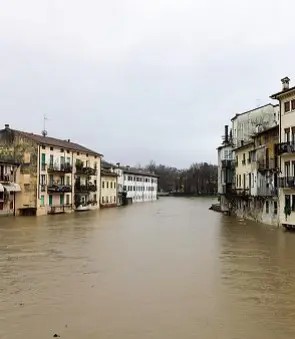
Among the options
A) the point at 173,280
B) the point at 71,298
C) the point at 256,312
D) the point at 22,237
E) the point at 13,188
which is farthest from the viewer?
the point at 13,188

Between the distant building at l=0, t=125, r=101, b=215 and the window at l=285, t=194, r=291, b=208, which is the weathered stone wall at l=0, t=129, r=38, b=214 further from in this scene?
the window at l=285, t=194, r=291, b=208

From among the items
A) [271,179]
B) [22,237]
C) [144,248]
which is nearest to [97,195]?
[271,179]

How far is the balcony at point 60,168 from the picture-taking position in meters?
56.8

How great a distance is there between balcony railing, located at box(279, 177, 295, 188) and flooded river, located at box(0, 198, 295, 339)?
7.44 metres

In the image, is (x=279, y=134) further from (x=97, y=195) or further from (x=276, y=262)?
(x=97, y=195)

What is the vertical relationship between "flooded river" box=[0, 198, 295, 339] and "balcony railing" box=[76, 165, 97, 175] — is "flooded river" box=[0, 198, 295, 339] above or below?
below

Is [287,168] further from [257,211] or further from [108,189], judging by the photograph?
[108,189]

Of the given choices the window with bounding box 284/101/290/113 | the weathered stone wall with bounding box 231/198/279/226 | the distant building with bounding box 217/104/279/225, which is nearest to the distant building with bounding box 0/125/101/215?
the distant building with bounding box 217/104/279/225

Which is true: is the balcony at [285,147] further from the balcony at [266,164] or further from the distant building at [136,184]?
the distant building at [136,184]

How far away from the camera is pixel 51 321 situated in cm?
1162

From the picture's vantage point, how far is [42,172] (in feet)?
180

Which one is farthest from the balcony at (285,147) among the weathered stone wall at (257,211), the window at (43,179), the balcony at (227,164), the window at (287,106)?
the window at (43,179)

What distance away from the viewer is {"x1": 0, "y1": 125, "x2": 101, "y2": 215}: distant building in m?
53.3

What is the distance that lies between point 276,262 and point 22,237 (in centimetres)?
1708
